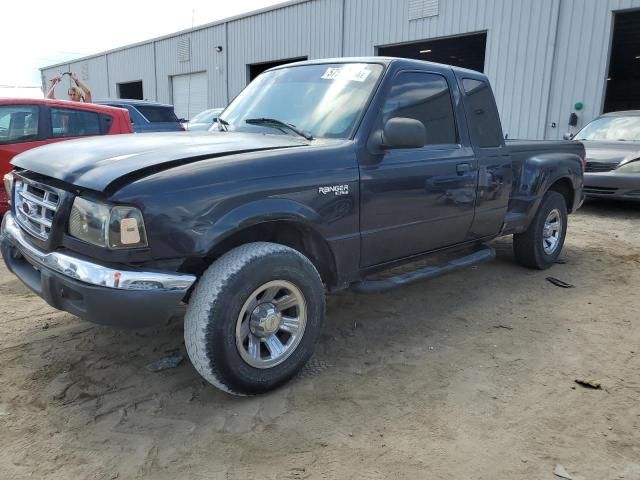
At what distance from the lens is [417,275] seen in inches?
147

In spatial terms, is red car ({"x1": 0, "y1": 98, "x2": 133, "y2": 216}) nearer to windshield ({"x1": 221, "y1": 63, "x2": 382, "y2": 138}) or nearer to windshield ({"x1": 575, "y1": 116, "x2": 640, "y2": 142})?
windshield ({"x1": 221, "y1": 63, "x2": 382, "y2": 138})

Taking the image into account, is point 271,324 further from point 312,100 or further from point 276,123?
point 312,100

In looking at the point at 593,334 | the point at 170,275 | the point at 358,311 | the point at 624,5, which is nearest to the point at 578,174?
the point at 593,334

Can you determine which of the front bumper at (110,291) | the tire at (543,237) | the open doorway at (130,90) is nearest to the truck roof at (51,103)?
the front bumper at (110,291)

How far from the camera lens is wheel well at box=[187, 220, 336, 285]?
9.37 ft

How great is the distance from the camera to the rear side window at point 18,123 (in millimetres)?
6301

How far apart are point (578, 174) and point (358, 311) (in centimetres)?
320

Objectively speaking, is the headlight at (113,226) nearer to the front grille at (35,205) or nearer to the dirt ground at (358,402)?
the front grille at (35,205)

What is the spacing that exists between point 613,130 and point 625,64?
16.0 m

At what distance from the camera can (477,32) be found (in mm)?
13484

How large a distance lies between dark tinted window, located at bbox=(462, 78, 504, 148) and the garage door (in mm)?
20048

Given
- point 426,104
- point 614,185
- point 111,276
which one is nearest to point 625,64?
point 614,185

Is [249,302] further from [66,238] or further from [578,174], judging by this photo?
[578,174]

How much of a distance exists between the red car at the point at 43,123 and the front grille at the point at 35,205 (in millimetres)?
3361
